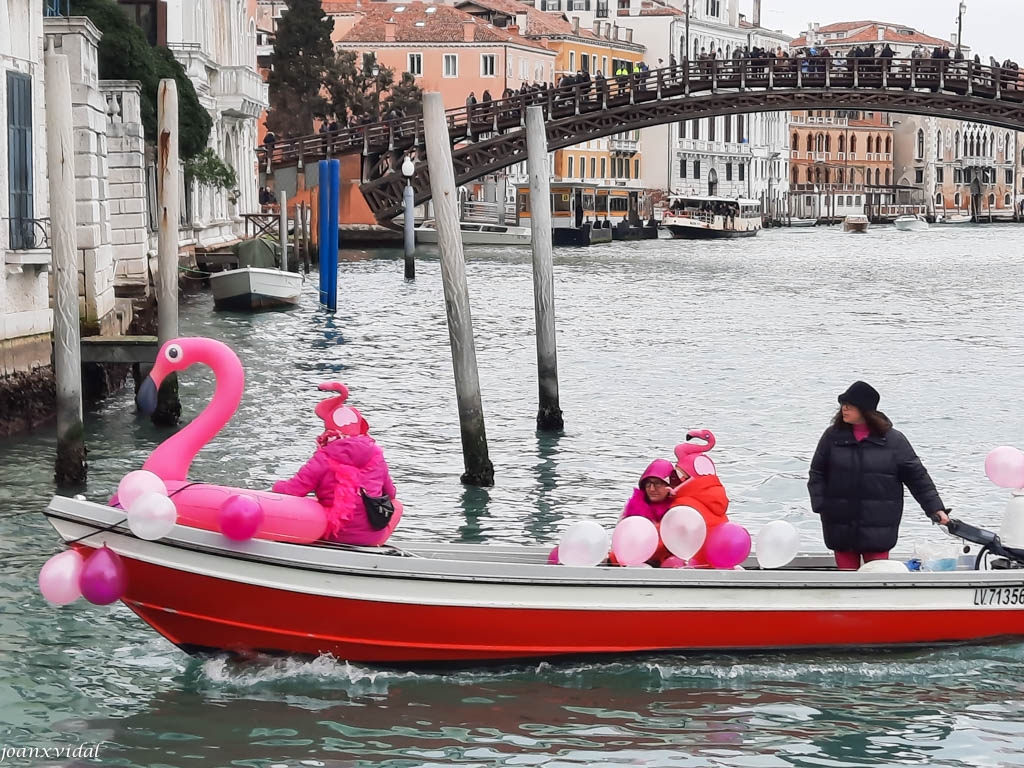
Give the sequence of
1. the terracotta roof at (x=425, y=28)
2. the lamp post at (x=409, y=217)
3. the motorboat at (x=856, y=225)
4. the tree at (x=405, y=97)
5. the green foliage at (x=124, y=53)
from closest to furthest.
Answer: the green foliage at (x=124, y=53)
the lamp post at (x=409, y=217)
the tree at (x=405, y=97)
the terracotta roof at (x=425, y=28)
the motorboat at (x=856, y=225)

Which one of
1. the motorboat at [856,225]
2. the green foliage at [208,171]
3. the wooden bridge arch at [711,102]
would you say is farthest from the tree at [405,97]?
the motorboat at [856,225]

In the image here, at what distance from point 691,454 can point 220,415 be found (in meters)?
1.84

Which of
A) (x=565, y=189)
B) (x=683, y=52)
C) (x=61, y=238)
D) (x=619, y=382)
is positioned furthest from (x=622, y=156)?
(x=61, y=238)

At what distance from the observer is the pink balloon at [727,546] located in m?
7.03

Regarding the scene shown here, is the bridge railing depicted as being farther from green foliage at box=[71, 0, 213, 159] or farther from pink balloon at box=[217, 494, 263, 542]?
pink balloon at box=[217, 494, 263, 542]

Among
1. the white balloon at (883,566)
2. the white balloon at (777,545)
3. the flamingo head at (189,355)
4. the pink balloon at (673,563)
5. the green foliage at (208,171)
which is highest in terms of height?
the green foliage at (208,171)

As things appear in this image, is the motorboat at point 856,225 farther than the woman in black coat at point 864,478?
Yes

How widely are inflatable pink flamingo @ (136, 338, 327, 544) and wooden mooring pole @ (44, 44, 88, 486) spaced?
9.27ft

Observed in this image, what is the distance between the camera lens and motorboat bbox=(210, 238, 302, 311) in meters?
24.2

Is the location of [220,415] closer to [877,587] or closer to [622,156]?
[877,587]

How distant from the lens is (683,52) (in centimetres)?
7812

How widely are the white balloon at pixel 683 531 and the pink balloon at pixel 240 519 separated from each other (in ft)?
4.95

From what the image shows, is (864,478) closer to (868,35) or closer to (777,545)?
(777,545)

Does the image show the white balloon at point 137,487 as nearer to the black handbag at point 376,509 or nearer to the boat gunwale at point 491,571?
the boat gunwale at point 491,571
